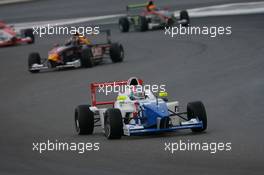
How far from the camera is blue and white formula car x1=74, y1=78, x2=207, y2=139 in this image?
14.3 meters

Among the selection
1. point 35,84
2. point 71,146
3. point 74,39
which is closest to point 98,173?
point 71,146

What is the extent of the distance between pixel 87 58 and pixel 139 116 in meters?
11.9

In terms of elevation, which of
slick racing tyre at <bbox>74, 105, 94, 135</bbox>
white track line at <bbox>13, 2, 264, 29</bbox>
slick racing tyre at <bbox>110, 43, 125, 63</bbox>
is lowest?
white track line at <bbox>13, 2, 264, 29</bbox>

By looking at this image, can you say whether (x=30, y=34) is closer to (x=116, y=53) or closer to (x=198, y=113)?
(x=116, y=53)

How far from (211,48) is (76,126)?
1405 centimetres

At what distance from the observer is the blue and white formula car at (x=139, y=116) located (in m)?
14.3

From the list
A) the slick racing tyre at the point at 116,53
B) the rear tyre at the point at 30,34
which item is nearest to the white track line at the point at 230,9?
the rear tyre at the point at 30,34

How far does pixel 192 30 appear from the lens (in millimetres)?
35000

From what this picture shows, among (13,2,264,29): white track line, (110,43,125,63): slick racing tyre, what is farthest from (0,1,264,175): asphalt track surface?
(13,2,264,29): white track line

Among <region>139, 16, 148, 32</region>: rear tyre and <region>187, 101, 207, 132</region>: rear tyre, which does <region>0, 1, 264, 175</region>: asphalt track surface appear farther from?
<region>139, 16, 148, 32</region>: rear tyre

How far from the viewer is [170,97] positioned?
19594mm

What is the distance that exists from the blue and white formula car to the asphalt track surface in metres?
0.16

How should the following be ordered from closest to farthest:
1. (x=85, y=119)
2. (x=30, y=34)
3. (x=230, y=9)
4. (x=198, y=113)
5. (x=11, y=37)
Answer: (x=198, y=113) → (x=85, y=119) → (x=11, y=37) → (x=30, y=34) → (x=230, y=9)

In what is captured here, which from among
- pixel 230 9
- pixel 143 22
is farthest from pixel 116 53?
pixel 230 9
